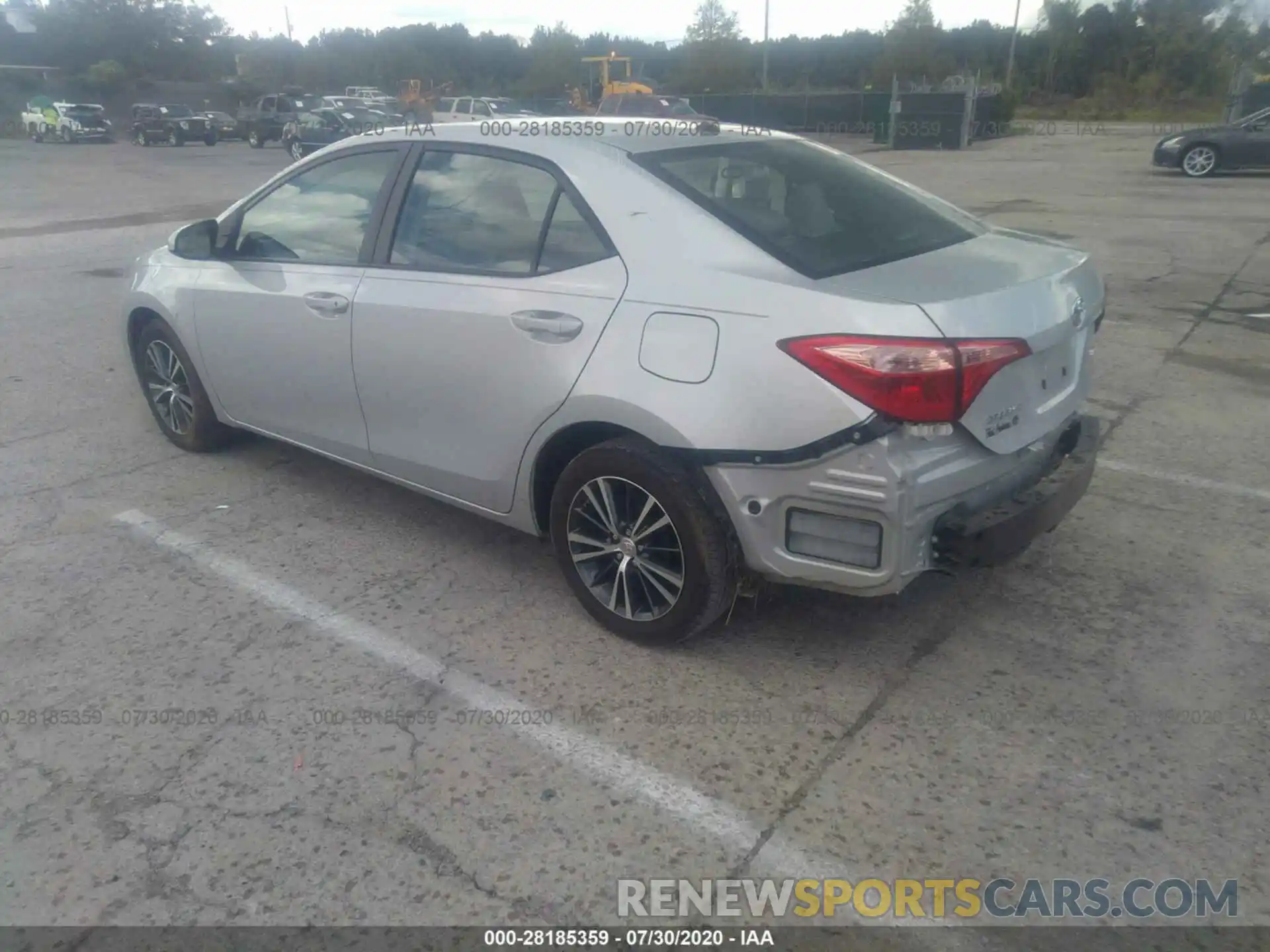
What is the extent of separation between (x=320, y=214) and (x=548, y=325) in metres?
1.52

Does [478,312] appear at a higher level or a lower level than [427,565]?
higher

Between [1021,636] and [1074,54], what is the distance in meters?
69.5

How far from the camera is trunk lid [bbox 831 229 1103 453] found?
2.82m

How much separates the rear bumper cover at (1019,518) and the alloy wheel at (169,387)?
383 centimetres

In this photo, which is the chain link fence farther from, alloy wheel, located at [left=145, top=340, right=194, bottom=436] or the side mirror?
the side mirror

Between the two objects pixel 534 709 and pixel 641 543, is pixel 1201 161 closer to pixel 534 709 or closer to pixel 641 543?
pixel 641 543

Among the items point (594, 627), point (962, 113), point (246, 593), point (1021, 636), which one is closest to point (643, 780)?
point (594, 627)

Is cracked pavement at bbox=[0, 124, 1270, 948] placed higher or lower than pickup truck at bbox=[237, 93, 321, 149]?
lower

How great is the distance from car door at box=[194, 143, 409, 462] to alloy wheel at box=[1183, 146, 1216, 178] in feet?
65.4

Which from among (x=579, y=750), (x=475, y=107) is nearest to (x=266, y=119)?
(x=475, y=107)

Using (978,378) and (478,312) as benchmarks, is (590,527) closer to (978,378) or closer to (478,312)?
(478,312)

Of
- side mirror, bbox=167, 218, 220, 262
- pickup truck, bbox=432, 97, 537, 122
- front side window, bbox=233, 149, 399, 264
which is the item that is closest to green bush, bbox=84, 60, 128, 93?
pickup truck, bbox=432, 97, 537, 122

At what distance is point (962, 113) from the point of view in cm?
2961

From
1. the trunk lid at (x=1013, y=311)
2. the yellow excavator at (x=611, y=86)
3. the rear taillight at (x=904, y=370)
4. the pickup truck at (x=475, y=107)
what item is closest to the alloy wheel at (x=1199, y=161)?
the pickup truck at (x=475, y=107)
